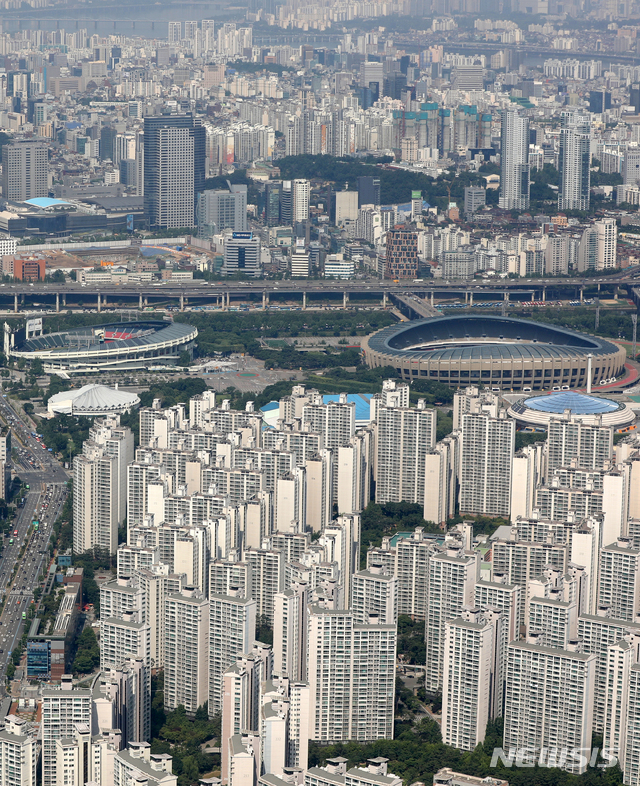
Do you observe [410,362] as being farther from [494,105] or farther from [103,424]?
[494,105]

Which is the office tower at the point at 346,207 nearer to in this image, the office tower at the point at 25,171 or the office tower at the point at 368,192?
the office tower at the point at 368,192

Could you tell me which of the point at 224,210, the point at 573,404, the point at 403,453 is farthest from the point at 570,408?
the point at 224,210

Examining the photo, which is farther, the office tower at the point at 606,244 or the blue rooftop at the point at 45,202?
the blue rooftop at the point at 45,202

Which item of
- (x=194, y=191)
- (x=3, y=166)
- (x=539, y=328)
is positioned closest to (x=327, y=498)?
(x=539, y=328)

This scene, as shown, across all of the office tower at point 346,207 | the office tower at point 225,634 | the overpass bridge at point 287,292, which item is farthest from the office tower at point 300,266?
the office tower at point 225,634

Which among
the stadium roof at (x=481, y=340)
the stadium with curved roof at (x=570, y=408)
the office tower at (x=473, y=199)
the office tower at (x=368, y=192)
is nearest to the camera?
the stadium with curved roof at (x=570, y=408)

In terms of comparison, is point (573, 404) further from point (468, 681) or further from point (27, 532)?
point (468, 681)
